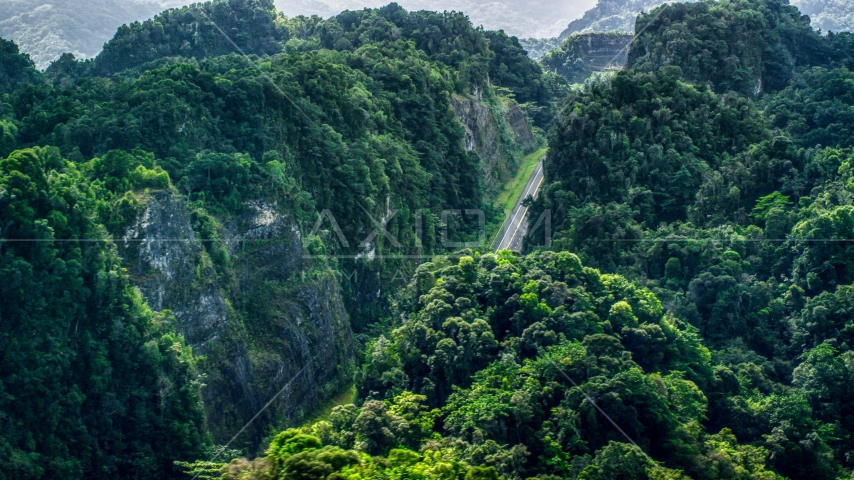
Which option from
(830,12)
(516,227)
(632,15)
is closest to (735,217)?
(516,227)

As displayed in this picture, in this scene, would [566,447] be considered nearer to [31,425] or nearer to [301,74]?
[31,425]

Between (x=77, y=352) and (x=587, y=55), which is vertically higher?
(x=587, y=55)

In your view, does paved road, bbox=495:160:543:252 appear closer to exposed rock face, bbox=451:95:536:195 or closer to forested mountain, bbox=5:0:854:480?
forested mountain, bbox=5:0:854:480

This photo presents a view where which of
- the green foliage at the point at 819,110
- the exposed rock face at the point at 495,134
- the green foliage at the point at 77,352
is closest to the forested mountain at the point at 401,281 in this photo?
the green foliage at the point at 77,352

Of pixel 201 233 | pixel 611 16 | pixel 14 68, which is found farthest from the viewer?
Answer: pixel 611 16

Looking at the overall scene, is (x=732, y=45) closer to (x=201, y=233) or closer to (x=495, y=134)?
(x=495, y=134)

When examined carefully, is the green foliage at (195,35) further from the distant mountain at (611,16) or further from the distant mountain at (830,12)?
the distant mountain at (830,12)

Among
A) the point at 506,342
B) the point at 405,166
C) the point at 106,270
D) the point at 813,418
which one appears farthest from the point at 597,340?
the point at 405,166
